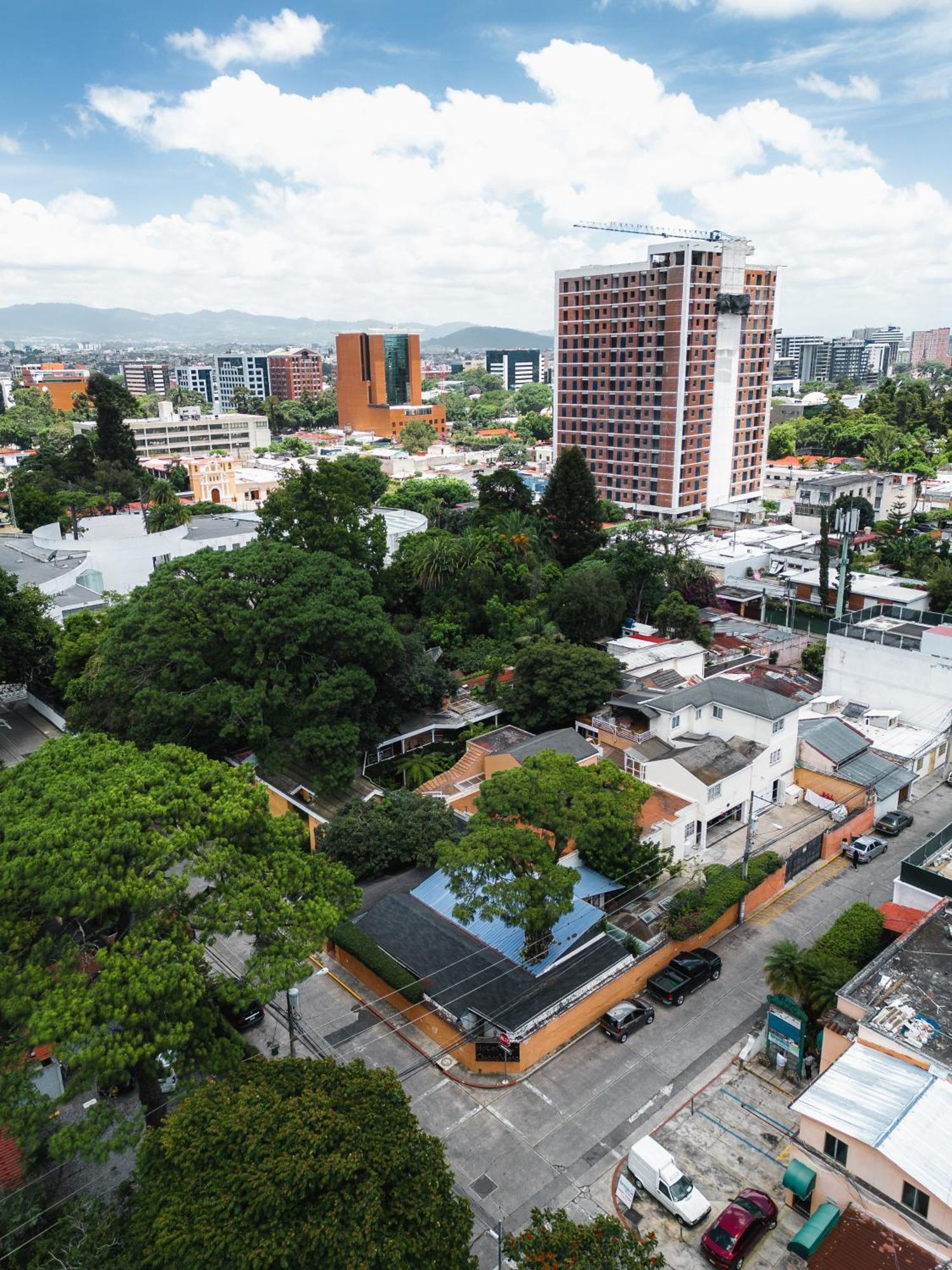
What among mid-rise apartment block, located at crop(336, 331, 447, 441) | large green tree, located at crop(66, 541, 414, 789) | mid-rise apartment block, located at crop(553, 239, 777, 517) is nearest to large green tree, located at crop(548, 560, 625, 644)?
large green tree, located at crop(66, 541, 414, 789)

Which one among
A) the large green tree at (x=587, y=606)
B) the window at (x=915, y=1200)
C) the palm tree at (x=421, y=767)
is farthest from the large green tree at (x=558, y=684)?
the window at (x=915, y=1200)

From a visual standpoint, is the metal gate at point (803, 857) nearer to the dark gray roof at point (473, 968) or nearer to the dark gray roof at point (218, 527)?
the dark gray roof at point (473, 968)

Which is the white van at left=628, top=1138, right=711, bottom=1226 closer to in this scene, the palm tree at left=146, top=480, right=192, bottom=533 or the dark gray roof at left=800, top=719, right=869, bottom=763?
the dark gray roof at left=800, top=719, right=869, bottom=763

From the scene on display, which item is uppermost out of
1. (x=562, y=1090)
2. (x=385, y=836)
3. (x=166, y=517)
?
(x=166, y=517)

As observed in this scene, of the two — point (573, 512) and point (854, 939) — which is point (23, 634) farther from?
point (854, 939)

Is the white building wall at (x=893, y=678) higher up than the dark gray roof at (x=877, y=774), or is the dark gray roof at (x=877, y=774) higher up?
the white building wall at (x=893, y=678)

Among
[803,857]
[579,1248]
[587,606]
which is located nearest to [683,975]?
[803,857]
